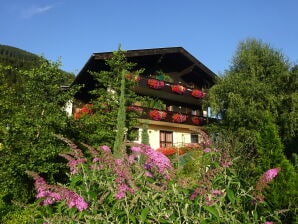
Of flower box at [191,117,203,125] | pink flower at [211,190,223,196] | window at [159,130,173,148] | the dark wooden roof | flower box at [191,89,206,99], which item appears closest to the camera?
pink flower at [211,190,223,196]

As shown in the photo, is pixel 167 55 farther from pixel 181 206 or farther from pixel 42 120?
pixel 181 206

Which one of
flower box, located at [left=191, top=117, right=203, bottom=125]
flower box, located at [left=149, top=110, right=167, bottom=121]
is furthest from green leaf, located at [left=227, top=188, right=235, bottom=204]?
flower box, located at [left=191, top=117, right=203, bottom=125]

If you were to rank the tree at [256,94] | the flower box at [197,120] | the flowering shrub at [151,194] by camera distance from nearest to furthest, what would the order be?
the flowering shrub at [151,194] → the tree at [256,94] → the flower box at [197,120]

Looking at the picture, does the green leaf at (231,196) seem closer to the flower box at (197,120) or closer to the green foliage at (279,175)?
the green foliage at (279,175)

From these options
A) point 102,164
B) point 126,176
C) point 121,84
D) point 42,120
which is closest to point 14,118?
point 42,120

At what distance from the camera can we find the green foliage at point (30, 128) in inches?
455

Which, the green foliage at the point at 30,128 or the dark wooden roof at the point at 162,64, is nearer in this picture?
the green foliage at the point at 30,128

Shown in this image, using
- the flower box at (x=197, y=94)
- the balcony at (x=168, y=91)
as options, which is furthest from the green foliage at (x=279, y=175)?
the flower box at (x=197, y=94)

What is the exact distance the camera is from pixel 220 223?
3807mm

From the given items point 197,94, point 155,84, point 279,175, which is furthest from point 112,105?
point 279,175

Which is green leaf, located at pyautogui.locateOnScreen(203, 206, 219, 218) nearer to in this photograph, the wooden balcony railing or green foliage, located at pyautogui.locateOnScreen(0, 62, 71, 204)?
green foliage, located at pyautogui.locateOnScreen(0, 62, 71, 204)

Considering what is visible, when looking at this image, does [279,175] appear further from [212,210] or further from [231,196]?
[212,210]

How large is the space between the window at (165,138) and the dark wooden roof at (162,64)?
4.88m

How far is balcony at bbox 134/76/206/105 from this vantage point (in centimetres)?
2601
